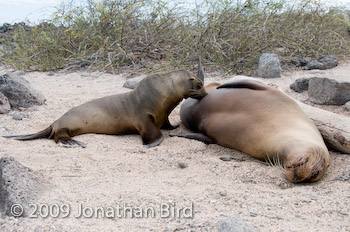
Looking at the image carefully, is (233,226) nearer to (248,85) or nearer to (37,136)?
(248,85)

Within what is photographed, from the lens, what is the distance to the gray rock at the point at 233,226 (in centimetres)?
207

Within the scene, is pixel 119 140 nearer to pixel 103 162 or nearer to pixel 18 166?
pixel 103 162

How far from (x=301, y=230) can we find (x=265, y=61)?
519 centimetres

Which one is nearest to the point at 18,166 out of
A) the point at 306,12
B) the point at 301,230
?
the point at 301,230

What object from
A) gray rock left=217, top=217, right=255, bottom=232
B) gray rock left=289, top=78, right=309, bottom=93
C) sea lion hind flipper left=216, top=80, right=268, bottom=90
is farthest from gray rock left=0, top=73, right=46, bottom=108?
gray rock left=217, top=217, right=255, bottom=232

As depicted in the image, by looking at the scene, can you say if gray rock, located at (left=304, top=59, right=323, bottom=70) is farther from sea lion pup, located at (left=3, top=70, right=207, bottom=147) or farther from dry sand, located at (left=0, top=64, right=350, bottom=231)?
dry sand, located at (left=0, top=64, right=350, bottom=231)

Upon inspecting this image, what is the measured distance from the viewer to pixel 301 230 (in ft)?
7.25

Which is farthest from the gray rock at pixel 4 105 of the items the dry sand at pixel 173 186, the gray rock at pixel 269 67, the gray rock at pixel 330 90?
the gray rock at pixel 269 67

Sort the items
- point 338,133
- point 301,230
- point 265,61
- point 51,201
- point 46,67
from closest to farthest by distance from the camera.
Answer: point 301,230
point 51,201
point 338,133
point 265,61
point 46,67

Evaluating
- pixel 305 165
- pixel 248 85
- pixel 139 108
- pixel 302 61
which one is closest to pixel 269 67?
pixel 302 61

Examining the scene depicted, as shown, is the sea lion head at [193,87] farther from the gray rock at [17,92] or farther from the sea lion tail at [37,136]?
the gray rock at [17,92]

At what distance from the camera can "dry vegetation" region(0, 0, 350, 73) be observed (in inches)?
311

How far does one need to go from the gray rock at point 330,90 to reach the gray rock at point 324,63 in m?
2.19

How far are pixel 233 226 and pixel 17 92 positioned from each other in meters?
4.15
